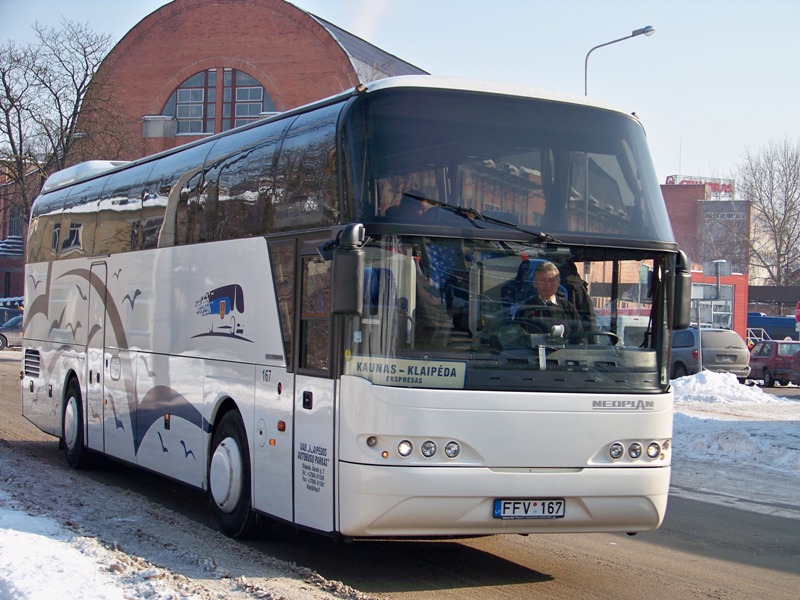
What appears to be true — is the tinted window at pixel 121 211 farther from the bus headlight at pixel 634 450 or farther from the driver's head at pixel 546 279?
the bus headlight at pixel 634 450

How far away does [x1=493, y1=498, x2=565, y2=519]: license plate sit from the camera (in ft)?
24.0

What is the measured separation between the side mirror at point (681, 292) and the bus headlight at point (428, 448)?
2232 mm

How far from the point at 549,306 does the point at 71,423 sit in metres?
8.55

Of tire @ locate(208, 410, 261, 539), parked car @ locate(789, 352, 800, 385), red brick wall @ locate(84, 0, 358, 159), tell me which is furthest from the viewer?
red brick wall @ locate(84, 0, 358, 159)

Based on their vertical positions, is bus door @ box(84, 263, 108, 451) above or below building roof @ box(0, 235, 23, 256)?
below

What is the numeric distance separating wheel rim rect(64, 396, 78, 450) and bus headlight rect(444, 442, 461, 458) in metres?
7.97

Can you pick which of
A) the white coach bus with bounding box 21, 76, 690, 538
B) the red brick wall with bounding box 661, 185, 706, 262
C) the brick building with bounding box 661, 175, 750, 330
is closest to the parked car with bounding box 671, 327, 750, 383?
the white coach bus with bounding box 21, 76, 690, 538

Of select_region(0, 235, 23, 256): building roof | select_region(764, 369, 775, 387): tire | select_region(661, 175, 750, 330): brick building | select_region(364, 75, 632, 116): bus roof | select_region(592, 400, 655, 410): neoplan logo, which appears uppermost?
select_region(661, 175, 750, 330): brick building

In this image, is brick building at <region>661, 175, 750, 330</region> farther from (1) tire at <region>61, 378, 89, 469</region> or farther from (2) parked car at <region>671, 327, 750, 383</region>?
(1) tire at <region>61, 378, 89, 469</region>

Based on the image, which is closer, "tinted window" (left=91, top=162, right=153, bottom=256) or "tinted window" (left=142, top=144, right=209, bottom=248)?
"tinted window" (left=142, top=144, right=209, bottom=248)

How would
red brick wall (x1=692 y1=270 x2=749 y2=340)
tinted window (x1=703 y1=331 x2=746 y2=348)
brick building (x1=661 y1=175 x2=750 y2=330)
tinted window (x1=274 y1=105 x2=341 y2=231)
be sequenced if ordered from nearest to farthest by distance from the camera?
tinted window (x1=274 y1=105 x2=341 y2=231)
tinted window (x1=703 y1=331 x2=746 y2=348)
red brick wall (x1=692 y1=270 x2=749 y2=340)
brick building (x1=661 y1=175 x2=750 y2=330)

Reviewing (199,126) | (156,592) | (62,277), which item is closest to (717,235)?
(199,126)

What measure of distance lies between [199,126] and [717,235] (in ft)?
209

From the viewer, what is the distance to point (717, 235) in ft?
352
